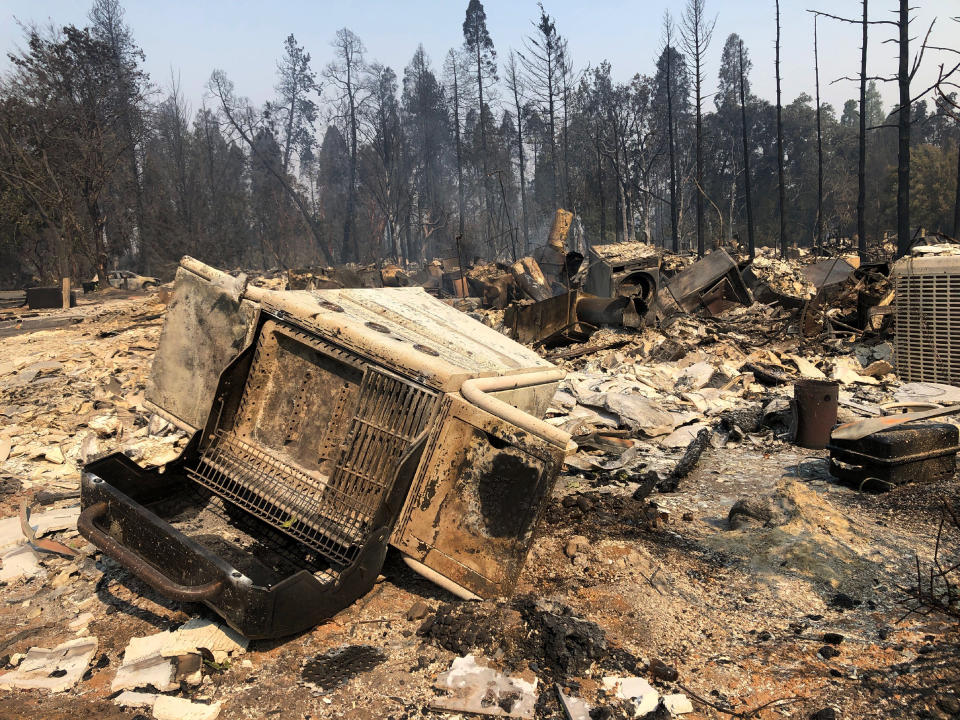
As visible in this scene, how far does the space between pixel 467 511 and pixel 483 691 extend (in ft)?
2.63

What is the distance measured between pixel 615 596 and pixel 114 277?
27.2 metres

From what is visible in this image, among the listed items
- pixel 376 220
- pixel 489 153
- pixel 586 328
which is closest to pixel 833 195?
pixel 489 153

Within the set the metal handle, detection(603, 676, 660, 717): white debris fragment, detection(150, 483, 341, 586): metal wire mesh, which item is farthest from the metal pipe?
the metal handle

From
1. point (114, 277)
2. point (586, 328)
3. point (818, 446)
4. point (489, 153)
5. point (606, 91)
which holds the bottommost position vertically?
point (818, 446)

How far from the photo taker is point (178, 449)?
589 cm

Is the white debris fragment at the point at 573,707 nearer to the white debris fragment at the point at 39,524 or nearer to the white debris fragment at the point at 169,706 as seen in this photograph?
the white debris fragment at the point at 169,706

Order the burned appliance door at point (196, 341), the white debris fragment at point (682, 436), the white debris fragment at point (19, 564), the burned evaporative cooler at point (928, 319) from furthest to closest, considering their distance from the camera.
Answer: the burned evaporative cooler at point (928, 319) < the white debris fragment at point (682, 436) < the burned appliance door at point (196, 341) < the white debris fragment at point (19, 564)

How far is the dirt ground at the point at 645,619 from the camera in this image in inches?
99.4

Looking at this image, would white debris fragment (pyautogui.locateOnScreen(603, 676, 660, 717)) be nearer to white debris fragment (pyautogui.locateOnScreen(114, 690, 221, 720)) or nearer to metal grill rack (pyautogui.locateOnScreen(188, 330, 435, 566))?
metal grill rack (pyautogui.locateOnScreen(188, 330, 435, 566))

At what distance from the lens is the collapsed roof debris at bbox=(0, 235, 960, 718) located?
8.59 ft

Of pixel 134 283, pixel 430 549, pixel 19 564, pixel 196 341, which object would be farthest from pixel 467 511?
pixel 134 283

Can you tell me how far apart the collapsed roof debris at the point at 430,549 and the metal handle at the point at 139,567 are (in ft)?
0.04

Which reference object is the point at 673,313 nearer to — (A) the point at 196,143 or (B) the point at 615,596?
(B) the point at 615,596

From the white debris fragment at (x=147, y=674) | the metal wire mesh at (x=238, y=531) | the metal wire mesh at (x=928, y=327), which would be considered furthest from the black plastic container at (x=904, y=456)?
the white debris fragment at (x=147, y=674)
